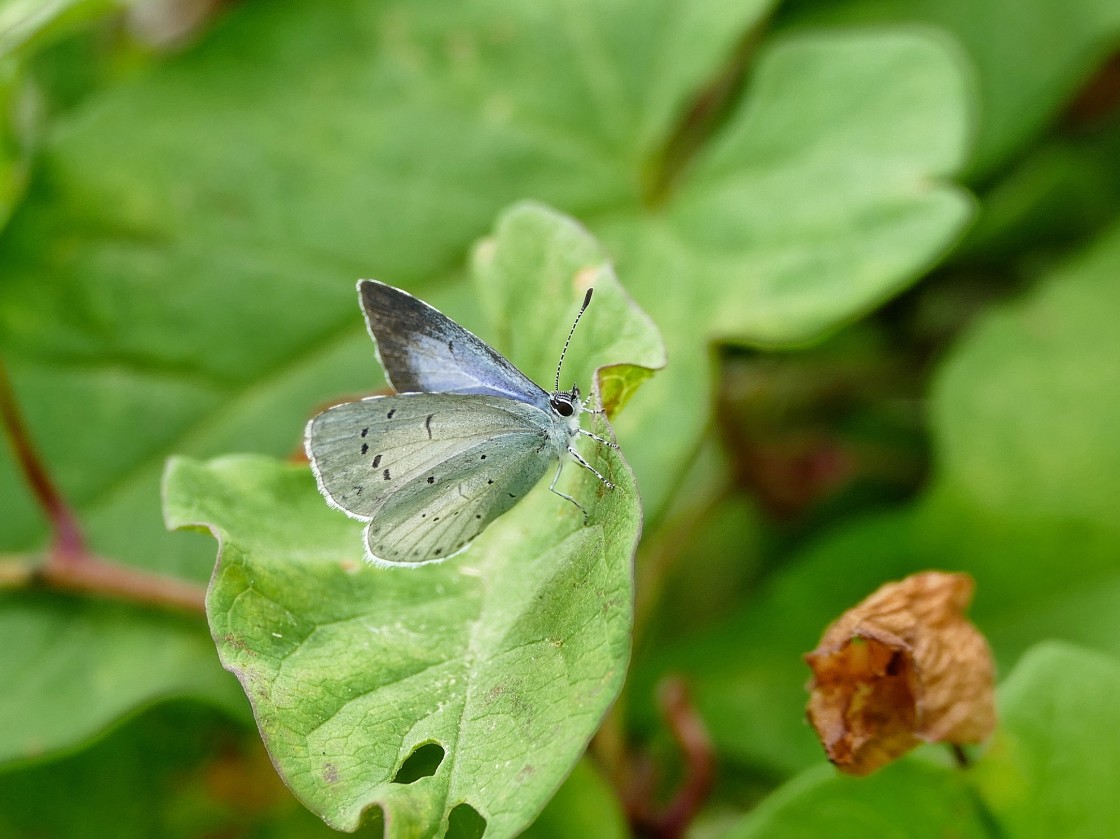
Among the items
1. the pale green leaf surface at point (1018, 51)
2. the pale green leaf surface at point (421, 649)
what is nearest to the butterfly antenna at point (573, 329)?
the pale green leaf surface at point (421, 649)

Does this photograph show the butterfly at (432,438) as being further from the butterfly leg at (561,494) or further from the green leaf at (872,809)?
the green leaf at (872,809)

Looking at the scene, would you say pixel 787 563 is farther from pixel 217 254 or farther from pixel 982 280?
pixel 217 254

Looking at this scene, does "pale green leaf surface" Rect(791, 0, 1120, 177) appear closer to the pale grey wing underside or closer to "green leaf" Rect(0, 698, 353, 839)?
the pale grey wing underside

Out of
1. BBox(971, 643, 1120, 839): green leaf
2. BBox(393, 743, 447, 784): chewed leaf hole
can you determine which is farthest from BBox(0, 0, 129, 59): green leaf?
BBox(971, 643, 1120, 839): green leaf

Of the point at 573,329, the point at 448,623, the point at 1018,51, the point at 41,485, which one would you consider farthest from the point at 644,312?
the point at 1018,51

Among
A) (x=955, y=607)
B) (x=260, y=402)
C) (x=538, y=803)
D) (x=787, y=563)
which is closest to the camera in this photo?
(x=538, y=803)

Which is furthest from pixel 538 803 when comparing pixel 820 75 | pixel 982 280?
pixel 982 280
